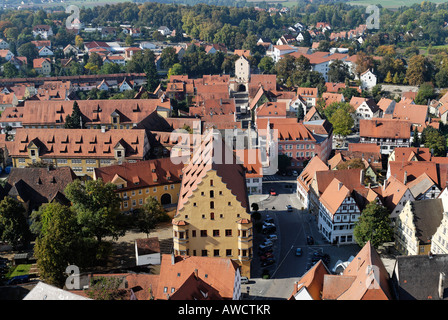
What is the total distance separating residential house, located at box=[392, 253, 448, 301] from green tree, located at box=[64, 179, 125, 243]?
76.5 ft

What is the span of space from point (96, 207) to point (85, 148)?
19.5 m

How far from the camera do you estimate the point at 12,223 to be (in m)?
44.2

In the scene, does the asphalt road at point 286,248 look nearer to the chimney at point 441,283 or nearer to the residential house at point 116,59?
the chimney at point 441,283

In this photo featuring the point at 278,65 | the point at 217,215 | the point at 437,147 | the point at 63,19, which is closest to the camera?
the point at 217,215

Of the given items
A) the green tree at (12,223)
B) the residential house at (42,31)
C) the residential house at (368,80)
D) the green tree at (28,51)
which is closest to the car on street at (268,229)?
the green tree at (12,223)

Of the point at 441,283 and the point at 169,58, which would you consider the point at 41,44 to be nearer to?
the point at 169,58

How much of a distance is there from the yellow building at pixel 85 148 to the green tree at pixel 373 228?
92.6 ft

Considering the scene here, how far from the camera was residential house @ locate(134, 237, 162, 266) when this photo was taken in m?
41.1

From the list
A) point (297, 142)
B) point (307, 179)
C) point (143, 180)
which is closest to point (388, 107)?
point (297, 142)

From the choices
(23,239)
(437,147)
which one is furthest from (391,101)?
(23,239)

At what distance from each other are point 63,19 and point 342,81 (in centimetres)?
11824

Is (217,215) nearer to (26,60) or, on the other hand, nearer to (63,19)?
(26,60)

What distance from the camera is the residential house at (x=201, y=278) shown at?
33.1 meters
